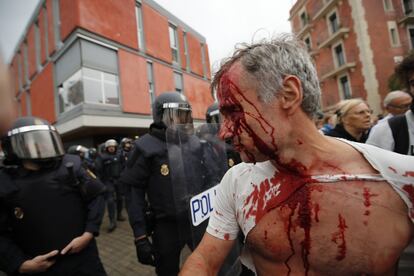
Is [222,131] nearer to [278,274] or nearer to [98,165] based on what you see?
[278,274]

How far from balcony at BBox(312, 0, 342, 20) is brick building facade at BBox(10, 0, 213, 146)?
13.6 m

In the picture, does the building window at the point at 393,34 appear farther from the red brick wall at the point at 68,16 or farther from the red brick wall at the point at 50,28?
the red brick wall at the point at 50,28

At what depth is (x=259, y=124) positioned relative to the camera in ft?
3.88

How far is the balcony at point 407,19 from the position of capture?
64.6 ft

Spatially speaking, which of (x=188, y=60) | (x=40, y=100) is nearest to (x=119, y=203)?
(x=40, y=100)

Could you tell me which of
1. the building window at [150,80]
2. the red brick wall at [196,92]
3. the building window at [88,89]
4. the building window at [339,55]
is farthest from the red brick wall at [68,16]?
the building window at [339,55]

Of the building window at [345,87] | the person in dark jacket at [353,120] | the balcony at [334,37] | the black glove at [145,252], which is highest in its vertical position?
the balcony at [334,37]

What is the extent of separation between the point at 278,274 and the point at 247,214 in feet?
0.90

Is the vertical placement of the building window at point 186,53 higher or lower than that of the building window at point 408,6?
lower

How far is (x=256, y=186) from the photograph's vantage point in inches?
49.3

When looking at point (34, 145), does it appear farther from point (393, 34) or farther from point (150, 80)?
point (393, 34)

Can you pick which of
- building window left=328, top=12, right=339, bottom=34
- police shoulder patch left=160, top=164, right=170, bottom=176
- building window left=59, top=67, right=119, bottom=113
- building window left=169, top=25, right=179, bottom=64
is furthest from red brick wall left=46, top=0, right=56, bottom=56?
building window left=328, top=12, right=339, bottom=34

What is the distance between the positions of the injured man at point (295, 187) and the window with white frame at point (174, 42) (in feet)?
43.9

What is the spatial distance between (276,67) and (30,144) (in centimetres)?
206
